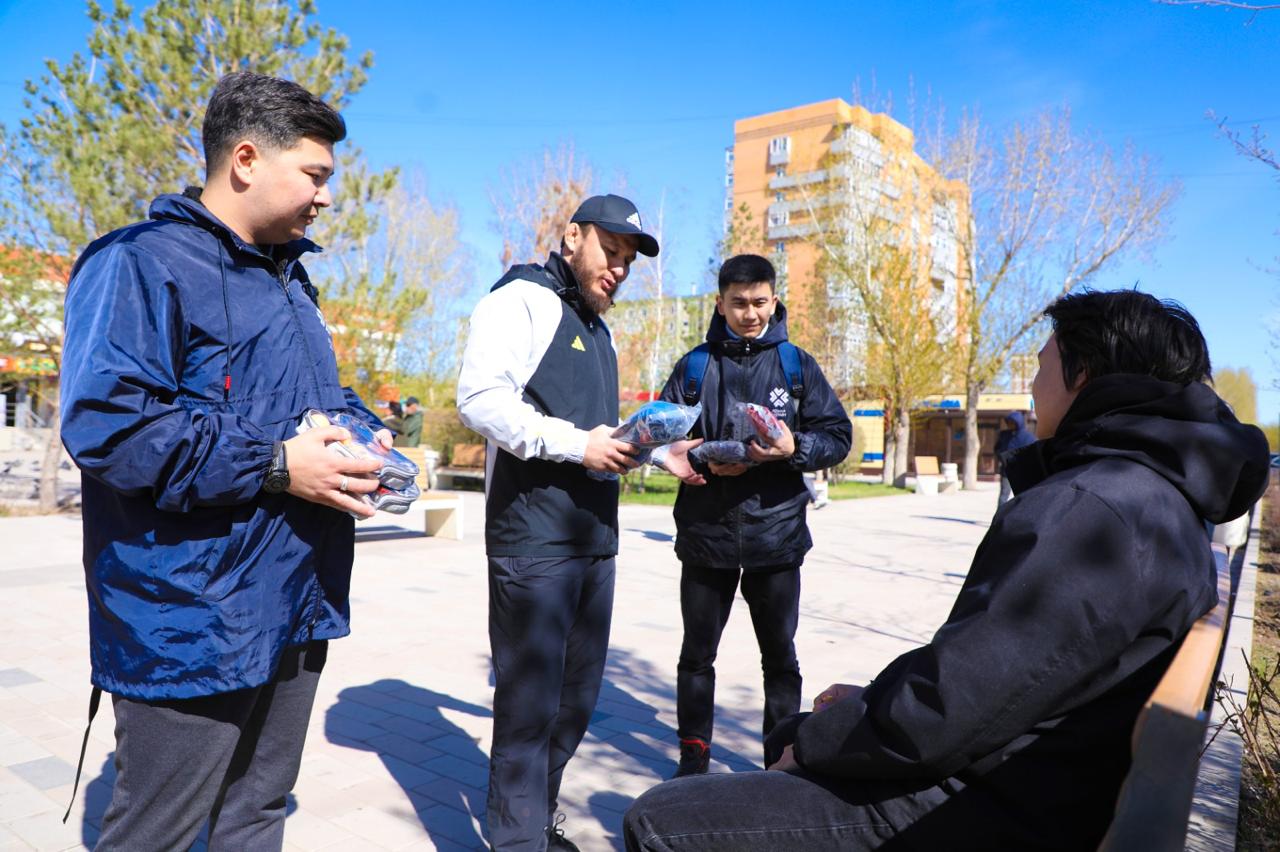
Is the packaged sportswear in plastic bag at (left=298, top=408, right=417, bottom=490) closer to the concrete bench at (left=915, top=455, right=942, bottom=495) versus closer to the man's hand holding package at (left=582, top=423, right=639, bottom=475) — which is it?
the man's hand holding package at (left=582, top=423, right=639, bottom=475)

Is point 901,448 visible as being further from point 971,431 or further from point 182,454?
point 182,454

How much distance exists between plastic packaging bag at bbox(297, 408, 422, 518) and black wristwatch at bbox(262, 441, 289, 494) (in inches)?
4.8

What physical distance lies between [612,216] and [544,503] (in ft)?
3.29

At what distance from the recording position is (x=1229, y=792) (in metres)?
3.30

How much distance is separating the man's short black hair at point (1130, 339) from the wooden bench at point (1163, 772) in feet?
2.35

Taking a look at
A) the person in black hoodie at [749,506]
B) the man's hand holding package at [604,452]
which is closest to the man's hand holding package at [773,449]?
the person in black hoodie at [749,506]

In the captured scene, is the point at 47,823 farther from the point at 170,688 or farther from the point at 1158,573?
the point at 1158,573

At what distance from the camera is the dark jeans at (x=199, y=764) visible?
69.0 inches

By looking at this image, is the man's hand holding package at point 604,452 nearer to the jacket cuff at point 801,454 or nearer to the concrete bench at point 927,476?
the jacket cuff at point 801,454

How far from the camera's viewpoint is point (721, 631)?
3477 millimetres

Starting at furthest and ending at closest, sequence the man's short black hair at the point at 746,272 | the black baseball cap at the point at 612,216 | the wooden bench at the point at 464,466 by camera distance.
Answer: the wooden bench at the point at 464,466, the man's short black hair at the point at 746,272, the black baseball cap at the point at 612,216

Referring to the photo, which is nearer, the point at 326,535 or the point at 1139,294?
the point at 1139,294

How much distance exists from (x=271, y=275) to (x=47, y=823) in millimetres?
2394

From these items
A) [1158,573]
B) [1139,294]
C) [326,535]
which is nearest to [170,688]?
[326,535]
